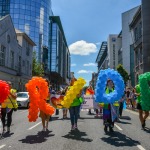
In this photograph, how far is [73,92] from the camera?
10.4 m

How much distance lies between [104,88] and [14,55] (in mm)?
43659

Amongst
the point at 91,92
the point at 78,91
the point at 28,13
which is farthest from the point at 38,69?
the point at 78,91

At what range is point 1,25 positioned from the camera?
145 ft

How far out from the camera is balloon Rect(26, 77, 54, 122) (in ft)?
32.4

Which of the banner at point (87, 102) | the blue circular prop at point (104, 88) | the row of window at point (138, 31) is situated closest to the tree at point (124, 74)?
the row of window at point (138, 31)

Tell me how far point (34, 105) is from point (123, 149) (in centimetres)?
386

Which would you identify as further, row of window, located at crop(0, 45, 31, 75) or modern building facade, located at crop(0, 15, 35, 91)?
modern building facade, located at crop(0, 15, 35, 91)

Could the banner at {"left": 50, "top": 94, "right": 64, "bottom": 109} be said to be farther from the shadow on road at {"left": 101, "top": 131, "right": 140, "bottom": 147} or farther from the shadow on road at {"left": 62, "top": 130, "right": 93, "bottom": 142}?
the shadow on road at {"left": 101, "top": 131, "right": 140, "bottom": 147}

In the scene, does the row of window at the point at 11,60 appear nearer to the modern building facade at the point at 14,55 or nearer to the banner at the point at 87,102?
the modern building facade at the point at 14,55

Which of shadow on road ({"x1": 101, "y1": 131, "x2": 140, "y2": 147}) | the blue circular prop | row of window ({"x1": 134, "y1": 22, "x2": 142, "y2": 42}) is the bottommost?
shadow on road ({"x1": 101, "y1": 131, "x2": 140, "y2": 147})

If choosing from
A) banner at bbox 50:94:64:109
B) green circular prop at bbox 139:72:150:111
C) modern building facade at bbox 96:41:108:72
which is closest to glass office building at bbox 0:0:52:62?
modern building facade at bbox 96:41:108:72

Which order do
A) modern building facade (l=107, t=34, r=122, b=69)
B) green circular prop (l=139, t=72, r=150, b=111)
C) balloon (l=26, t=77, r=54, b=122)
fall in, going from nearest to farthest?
balloon (l=26, t=77, r=54, b=122) < green circular prop (l=139, t=72, r=150, b=111) < modern building facade (l=107, t=34, r=122, b=69)

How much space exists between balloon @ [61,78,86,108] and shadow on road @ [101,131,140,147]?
1.93 metres

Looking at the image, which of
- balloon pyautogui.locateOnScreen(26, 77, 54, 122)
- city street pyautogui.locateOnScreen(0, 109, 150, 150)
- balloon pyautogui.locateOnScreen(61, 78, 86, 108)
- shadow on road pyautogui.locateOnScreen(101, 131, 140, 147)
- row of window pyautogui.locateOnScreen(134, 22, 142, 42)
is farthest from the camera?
row of window pyautogui.locateOnScreen(134, 22, 142, 42)
